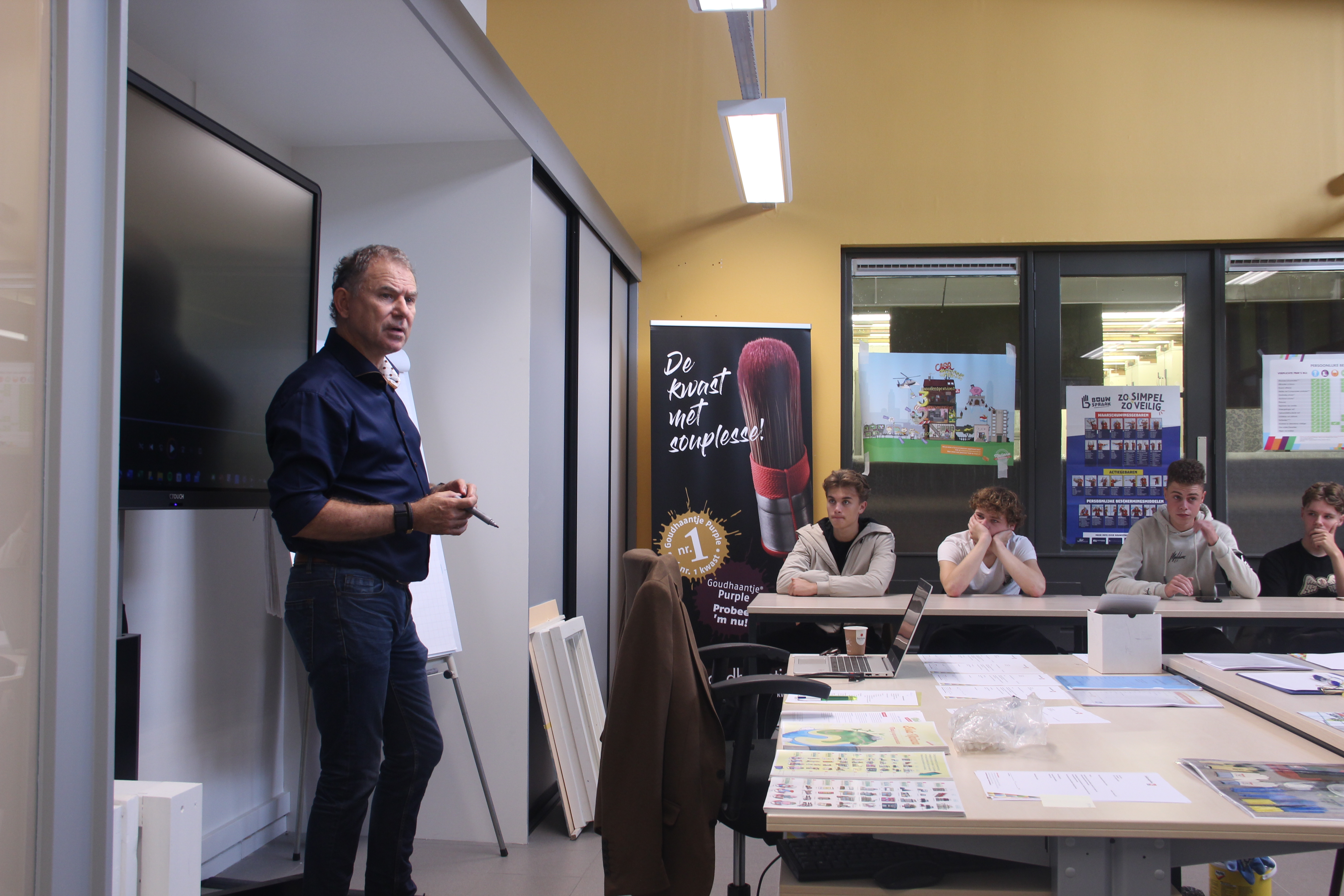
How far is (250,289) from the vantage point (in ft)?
7.42

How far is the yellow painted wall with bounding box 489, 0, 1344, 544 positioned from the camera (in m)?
4.75

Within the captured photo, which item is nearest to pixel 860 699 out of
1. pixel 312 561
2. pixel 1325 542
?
pixel 312 561

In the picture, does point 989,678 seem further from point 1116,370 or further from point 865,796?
point 1116,370

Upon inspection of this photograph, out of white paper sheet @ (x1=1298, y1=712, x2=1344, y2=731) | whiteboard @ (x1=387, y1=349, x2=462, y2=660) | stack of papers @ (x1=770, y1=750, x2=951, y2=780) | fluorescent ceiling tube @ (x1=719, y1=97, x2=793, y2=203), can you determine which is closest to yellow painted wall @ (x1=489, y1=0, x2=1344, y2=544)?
fluorescent ceiling tube @ (x1=719, y1=97, x2=793, y2=203)

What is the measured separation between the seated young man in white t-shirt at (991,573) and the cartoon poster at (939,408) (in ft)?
3.17

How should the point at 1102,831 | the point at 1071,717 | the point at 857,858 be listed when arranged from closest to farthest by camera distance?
the point at 1102,831 < the point at 857,858 < the point at 1071,717

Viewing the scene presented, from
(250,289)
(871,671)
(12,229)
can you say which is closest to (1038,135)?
(871,671)

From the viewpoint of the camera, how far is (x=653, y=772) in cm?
180

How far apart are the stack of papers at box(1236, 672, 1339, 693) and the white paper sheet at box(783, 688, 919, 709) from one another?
→ 835mm

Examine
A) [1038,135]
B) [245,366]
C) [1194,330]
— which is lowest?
[245,366]

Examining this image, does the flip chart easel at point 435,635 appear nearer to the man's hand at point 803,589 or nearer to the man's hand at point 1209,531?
the man's hand at point 803,589

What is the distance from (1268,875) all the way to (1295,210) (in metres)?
3.83

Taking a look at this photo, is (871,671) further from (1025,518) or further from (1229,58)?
(1229,58)

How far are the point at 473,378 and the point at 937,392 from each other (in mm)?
2741
